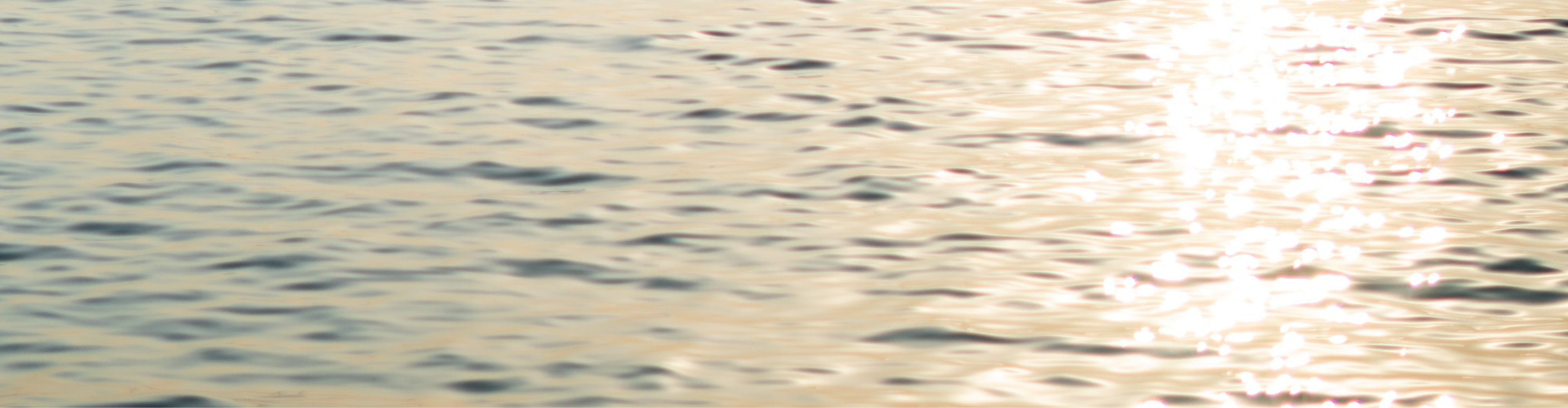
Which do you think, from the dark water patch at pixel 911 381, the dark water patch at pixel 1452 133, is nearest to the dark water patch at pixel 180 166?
the dark water patch at pixel 911 381

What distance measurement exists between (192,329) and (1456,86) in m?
7.58

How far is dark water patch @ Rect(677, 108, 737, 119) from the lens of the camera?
36.5ft

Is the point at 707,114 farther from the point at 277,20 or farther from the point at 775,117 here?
the point at 277,20

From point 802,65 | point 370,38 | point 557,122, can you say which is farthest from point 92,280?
point 370,38

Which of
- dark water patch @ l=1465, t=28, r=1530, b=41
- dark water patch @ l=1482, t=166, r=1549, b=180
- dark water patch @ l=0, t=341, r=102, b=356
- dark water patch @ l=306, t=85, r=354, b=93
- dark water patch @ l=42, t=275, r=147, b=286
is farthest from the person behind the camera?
dark water patch @ l=1465, t=28, r=1530, b=41

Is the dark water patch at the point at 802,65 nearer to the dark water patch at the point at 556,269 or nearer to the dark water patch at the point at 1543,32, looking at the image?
the dark water patch at the point at 556,269

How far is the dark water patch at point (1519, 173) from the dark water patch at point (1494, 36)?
358cm

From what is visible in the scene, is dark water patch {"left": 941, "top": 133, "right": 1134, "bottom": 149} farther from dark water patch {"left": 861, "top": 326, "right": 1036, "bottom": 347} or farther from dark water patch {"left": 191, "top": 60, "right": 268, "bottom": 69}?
dark water patch {"left": 191, "top": 60, "right": 268, "bottom": 69}

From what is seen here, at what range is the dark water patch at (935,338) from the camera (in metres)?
7.31

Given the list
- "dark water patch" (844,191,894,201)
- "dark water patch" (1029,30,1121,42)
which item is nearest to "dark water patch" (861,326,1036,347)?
"dark water patch" (844,191,894,201)

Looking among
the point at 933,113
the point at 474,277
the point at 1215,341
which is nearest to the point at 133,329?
the point at 474,277

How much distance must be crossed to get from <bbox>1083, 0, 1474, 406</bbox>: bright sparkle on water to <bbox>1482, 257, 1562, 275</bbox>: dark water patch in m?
0.32

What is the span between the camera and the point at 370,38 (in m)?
13.6

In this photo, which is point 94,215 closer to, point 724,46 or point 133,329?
point 133,329
